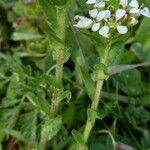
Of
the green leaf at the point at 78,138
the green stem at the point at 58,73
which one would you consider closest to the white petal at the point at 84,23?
the green stem at the point at 58,73

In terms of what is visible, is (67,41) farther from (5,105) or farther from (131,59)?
(131,59)

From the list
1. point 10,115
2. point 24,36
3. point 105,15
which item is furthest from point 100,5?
point 24,36

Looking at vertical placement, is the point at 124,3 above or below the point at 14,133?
above

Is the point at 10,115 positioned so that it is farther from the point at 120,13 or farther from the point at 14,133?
the point at 120,13

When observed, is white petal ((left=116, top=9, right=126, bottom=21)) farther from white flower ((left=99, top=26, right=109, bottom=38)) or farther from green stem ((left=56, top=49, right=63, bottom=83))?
green stem ((left=56, top=49, right=63, bottom=83))

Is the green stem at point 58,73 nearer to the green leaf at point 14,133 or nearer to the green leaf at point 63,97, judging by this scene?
the green leaf at point 63,97

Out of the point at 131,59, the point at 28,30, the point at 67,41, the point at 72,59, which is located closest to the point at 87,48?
the point at 72,59

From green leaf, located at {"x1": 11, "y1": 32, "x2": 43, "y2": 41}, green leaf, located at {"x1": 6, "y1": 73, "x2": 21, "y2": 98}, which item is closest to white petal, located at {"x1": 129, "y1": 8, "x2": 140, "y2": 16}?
green leaf, located at {"x1": 6, "y1": 73, "x2": 21, "y2": 98}
